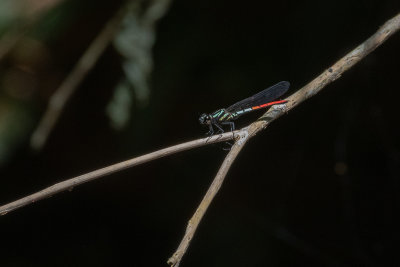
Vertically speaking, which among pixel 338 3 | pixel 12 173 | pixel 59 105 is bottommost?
pixel 338 3

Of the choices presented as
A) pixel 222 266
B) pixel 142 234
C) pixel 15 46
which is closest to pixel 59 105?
pixel 15 46

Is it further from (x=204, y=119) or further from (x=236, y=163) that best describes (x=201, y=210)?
(x=236, y=163)

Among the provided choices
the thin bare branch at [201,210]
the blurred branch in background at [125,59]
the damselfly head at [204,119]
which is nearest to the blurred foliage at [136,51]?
the blurred branch in background at [125,59]

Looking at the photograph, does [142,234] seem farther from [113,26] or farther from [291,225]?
[113,26]

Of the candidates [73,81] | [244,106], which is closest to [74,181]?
[73,81]

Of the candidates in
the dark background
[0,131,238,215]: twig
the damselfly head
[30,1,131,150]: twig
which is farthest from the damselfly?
[0,131,238,215]: twig

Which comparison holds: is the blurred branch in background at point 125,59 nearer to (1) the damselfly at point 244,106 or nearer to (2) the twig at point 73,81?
(2) the twig at point 73,81

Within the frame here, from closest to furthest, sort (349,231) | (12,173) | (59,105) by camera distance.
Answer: (59,105) → (12,173) → (349,231)
